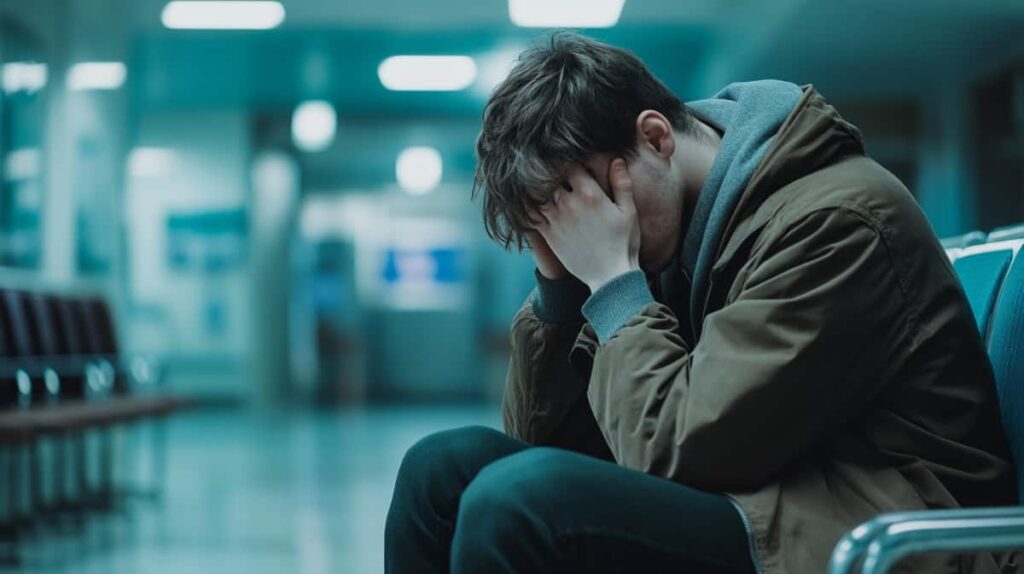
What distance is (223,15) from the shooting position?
851 centimetres

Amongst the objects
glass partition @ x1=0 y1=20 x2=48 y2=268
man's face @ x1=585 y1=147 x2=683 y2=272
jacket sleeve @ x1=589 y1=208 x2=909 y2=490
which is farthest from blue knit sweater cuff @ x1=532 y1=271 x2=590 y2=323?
glass partition @ x1=0 y1=20 x2=48 y2=268

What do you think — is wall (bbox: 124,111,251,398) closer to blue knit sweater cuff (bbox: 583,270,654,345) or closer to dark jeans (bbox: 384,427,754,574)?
blue knit sweater cuff (bbox: 583,270,654,345)

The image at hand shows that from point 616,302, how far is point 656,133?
0.19 metres

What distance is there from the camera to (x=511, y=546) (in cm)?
94

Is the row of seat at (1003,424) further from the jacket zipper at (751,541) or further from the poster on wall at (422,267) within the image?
the poster on wall at (422,267)

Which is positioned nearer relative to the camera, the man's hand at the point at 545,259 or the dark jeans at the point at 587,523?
the dark jeans at the point at 587,523

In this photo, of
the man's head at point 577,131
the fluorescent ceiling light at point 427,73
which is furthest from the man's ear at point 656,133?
the fluorescent ceiling light at point 427,73

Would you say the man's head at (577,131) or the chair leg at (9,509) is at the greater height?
the man's head at (577,131)

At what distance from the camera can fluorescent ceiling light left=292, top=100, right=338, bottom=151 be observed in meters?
11.7

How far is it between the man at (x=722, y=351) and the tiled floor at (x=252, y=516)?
2.36 m

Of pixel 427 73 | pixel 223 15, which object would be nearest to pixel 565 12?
pixel 427 73

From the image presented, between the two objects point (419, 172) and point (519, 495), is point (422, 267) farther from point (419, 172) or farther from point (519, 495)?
point (519, 495)

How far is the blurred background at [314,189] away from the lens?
207 inches

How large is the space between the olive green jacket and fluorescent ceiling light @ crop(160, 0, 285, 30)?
25.5ft
